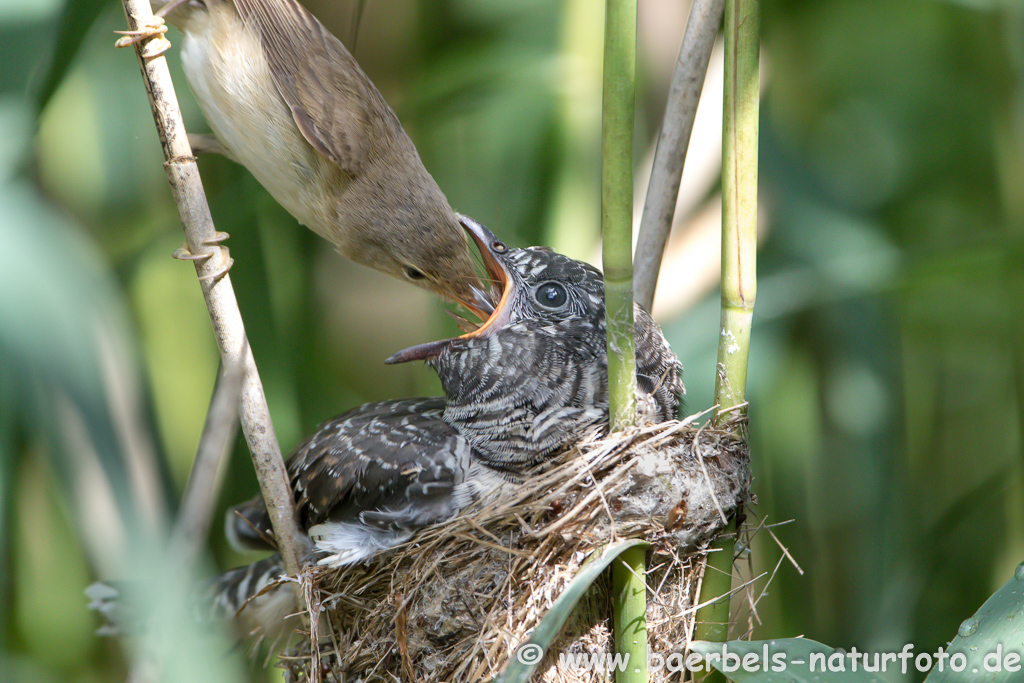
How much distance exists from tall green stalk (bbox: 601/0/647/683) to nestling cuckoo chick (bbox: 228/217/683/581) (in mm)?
315

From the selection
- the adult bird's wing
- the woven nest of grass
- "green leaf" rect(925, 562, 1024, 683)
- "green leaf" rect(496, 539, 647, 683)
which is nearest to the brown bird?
the adult bird's wing

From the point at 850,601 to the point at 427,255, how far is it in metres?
1.43

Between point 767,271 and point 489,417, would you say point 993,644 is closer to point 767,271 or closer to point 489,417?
point 489,417

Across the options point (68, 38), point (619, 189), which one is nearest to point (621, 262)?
point (619, 189)

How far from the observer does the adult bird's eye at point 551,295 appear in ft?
4.67

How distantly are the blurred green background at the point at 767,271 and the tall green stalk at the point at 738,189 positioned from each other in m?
0.62

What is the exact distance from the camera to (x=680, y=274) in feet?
5.67

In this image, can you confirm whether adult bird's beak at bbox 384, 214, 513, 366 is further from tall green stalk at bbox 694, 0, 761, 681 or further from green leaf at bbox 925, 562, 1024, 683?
green leaf at bbox 925, 562, 1024, 683

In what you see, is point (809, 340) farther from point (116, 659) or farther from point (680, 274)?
point (116, 659)

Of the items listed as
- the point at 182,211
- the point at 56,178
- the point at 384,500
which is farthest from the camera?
the point at 56,178

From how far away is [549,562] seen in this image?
112 centimetres

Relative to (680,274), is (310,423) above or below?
below

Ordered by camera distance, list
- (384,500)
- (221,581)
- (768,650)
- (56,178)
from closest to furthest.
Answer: (768,650) → (384,500) → (221,581) → (56,178)

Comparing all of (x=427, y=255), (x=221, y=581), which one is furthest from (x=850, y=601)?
(x=221, y=581)
